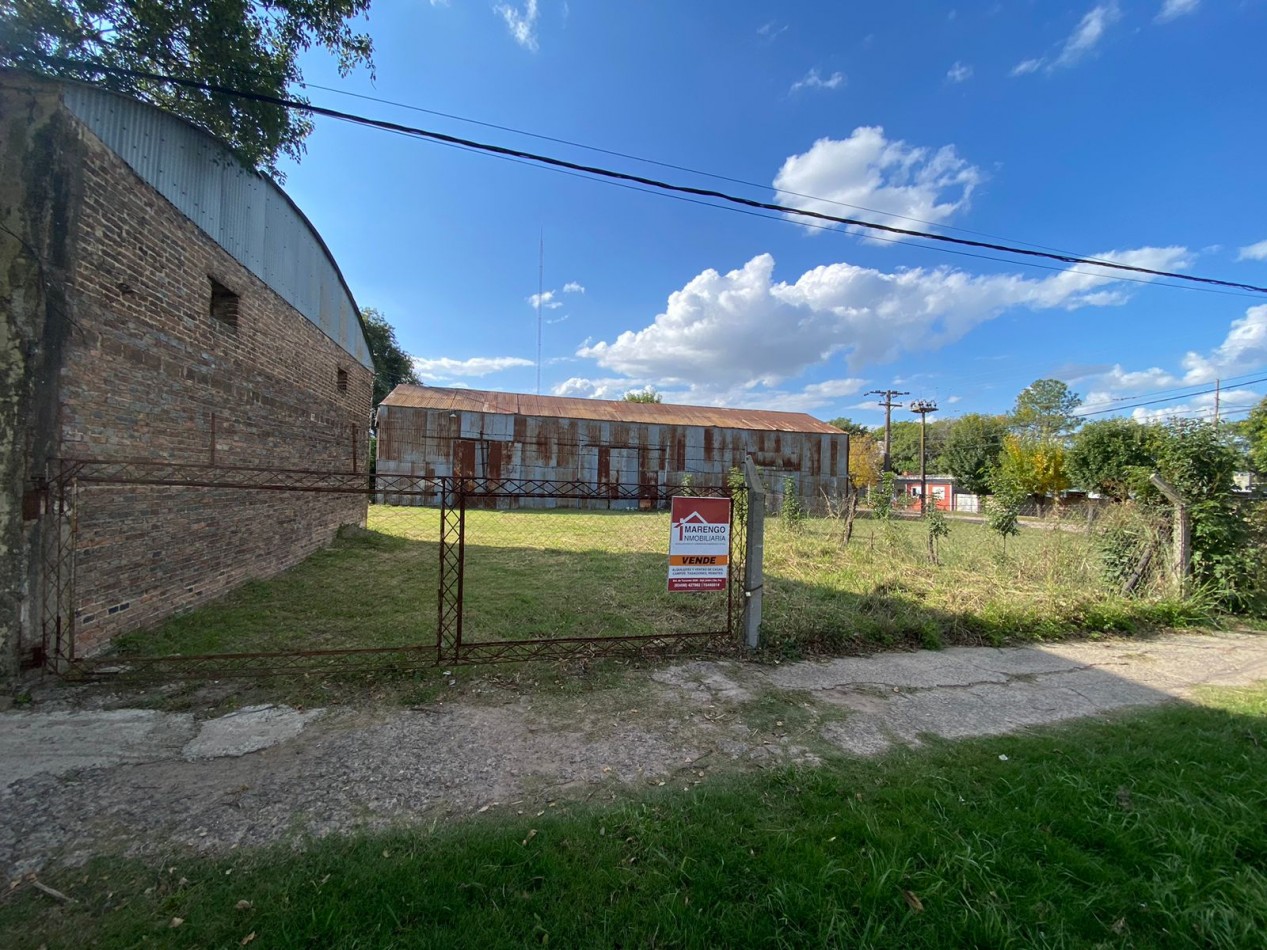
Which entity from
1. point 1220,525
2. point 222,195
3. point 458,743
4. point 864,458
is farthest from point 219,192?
point 864,458

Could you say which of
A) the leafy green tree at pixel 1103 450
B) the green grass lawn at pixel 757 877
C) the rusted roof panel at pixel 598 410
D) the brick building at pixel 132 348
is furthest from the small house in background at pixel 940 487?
the brick building at pixel 132 348

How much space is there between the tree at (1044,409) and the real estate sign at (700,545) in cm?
4998

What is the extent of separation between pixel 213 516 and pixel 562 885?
21.9ft

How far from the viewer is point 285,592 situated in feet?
23.4

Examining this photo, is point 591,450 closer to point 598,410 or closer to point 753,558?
point 598,410

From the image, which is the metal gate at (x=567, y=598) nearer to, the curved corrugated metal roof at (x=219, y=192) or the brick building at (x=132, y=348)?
the brick building at (x=132, y=348)

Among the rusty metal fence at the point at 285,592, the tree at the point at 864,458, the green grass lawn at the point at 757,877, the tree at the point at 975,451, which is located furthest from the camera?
the tree at the point at 975,451

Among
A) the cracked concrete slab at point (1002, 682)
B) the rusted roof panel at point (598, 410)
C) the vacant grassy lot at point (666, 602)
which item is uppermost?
the rusted roof panel at point (598, 410)

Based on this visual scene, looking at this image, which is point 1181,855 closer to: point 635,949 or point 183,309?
point 635,949

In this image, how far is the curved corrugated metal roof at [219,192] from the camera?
466 cm

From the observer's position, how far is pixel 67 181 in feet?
14.0

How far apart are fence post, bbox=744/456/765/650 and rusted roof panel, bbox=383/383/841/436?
2025 centimetres

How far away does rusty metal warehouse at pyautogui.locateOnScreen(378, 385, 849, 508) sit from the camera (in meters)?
22.8

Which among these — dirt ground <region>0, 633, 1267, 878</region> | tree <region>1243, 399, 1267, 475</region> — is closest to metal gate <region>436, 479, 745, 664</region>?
dirt ground <region>0, 633, 1267, 878</region>
